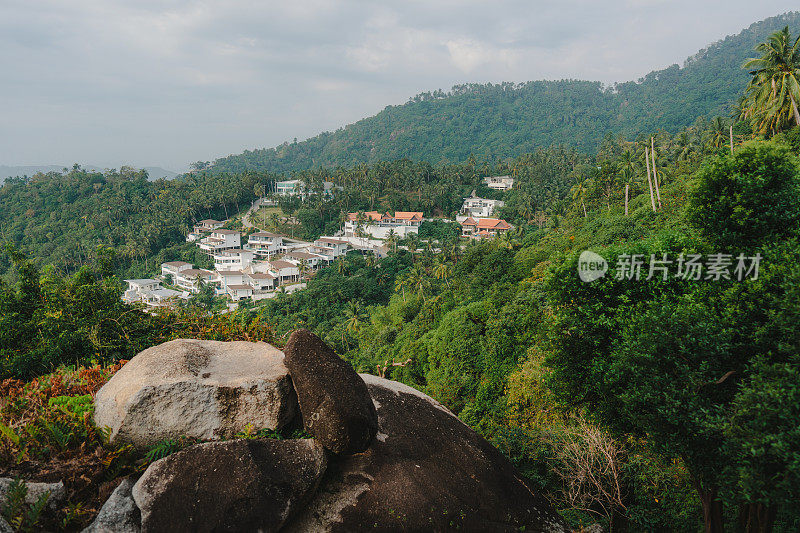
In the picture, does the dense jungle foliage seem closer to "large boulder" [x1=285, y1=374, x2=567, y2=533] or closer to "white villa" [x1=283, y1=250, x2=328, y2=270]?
"large boulder" [x1=285, y1=374, x2=567, y2=533]

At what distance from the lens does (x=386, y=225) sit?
6775 centimetres

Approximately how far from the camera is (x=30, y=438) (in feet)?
14.8

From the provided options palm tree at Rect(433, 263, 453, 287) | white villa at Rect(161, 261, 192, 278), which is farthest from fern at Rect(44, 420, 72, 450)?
white villa at Rect(161, 261, 192, 278)

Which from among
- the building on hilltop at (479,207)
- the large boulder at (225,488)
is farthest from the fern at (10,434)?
the building on hilltop at (479,207)

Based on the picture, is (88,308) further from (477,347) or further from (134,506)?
(477,347)

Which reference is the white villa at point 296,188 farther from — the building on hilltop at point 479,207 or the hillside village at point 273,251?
the building on hilltop at point 479,207

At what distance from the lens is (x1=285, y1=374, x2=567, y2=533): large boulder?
502 centimetres

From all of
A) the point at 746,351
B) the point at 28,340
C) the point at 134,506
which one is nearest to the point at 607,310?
the point at 746,351

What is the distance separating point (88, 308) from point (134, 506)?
493 cm

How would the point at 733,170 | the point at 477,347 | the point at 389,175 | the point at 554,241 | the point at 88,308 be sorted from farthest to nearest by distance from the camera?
Answer: the point at 389,175, the point at 554,241, the point at 477,347, the point at 88,308, the point at 733,170

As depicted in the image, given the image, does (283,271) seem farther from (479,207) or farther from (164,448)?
(164,448)

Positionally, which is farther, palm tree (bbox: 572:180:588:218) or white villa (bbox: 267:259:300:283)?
white villa (bbox: 267:259:300:283)

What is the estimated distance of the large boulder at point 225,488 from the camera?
4.09 m

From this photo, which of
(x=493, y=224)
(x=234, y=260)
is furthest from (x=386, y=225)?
(x=234, y=260)
